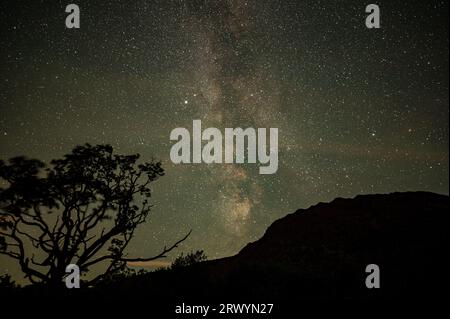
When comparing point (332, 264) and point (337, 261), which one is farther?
point (337, 261)

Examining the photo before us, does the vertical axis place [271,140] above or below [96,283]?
Answer: above

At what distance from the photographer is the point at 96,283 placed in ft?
72.2

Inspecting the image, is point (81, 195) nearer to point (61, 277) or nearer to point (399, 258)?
point (61, 277)

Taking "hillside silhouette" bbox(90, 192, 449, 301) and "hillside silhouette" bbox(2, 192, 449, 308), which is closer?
"hillside silhouette" bbox(2, 192, 449, 308)

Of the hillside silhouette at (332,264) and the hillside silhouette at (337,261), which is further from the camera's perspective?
the hillside silhouette at (337,261)

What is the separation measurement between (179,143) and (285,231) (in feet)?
37.8

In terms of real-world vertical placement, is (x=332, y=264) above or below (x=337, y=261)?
below
